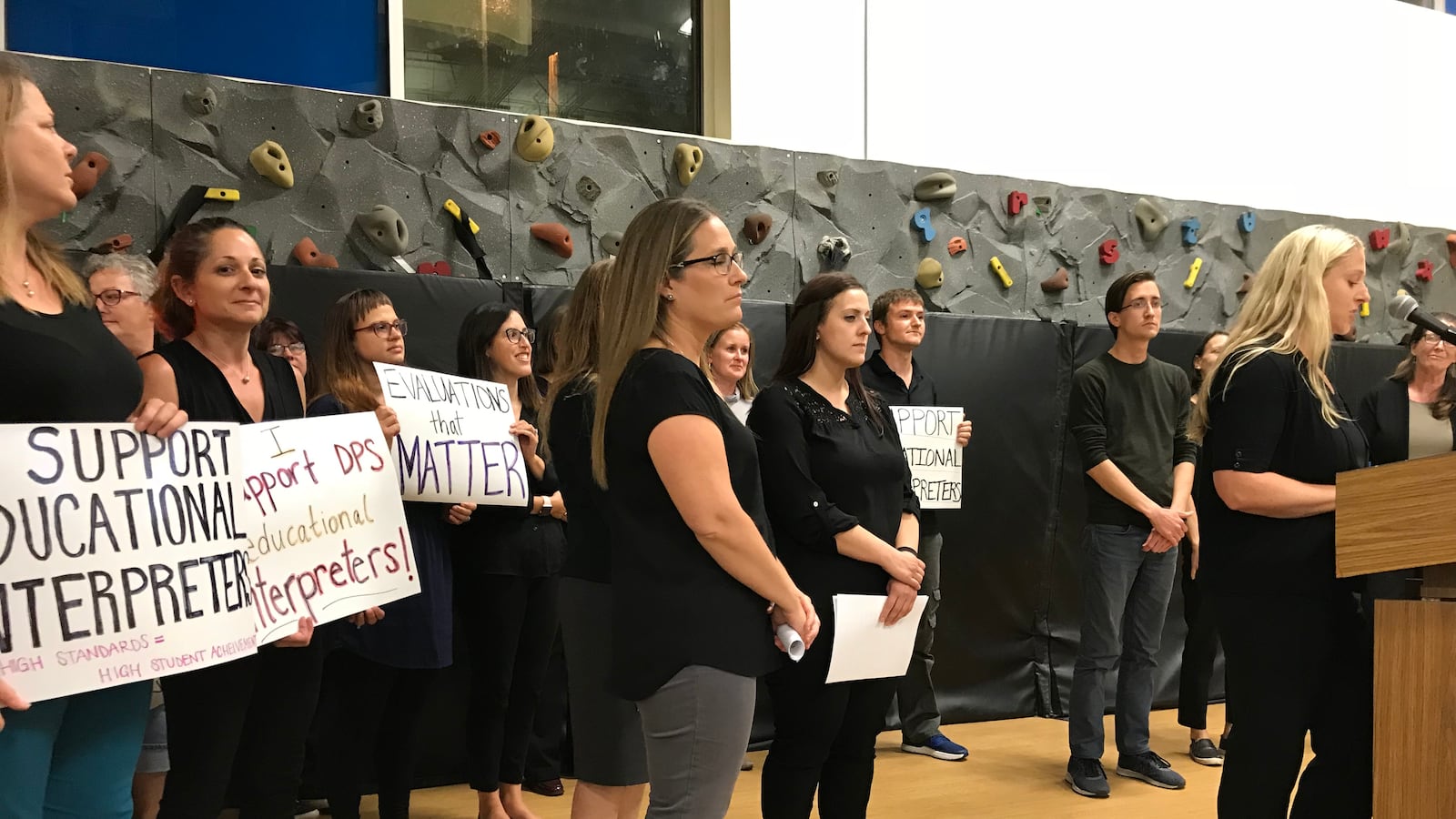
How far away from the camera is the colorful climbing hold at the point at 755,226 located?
551 centimetres

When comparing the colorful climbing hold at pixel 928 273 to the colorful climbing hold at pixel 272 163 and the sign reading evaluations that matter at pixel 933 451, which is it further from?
the colorful climbing hold at pixel 272 163

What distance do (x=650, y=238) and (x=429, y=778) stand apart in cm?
308

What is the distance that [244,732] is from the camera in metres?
2.70

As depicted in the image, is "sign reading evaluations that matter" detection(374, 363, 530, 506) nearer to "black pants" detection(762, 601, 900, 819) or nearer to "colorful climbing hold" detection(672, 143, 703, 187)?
"black pants" detection(762, 601, 900, 819)

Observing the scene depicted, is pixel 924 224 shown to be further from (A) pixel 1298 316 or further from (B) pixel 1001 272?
(A) pixel 1298 316

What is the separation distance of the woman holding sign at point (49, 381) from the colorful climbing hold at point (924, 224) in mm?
4427

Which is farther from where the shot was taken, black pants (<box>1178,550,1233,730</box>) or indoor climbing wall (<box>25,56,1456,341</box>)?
black pants (<box>1178,550,1233,730</box>)

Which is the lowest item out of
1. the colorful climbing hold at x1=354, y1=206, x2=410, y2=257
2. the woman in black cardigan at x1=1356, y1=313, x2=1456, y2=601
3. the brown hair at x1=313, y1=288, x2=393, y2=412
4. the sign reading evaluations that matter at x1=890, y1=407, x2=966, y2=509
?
the sign reading evaluations that matter at x1=890, y1=407, x2=966, y2=509

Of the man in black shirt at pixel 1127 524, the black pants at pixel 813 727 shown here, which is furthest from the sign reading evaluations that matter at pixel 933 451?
the black pants at pixel 813 727

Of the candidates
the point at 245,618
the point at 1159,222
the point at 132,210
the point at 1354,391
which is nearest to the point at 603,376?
the point at 245,618

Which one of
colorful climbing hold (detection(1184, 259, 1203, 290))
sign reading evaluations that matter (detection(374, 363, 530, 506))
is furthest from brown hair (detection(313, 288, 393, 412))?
colorful climbing hold (detection(1184, 259, 1203, 290))

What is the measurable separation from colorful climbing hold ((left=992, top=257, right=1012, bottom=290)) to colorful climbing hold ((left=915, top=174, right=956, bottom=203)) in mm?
439

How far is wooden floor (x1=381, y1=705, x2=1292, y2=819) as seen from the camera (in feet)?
13.8

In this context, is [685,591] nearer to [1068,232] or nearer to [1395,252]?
[1068,232]
